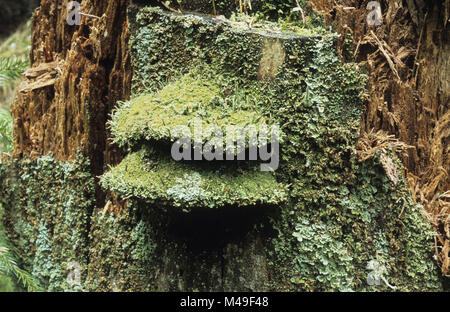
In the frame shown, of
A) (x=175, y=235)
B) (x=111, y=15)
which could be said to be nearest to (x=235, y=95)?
(x=175, y=235)

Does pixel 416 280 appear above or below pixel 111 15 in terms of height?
below

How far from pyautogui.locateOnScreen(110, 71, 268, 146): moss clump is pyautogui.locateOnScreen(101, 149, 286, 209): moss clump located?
0.55ft

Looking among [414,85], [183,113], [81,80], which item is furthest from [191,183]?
[414,85]

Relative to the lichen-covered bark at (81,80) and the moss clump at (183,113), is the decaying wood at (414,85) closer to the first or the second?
the moss clump at (183,113)

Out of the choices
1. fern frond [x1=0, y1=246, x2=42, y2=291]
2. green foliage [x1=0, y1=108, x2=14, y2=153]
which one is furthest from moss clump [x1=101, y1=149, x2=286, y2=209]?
green foliage [x1=0, y1=108, x2=14, y2=153]

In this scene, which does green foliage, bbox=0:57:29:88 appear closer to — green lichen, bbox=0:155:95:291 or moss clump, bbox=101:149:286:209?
green lichen, bbox=0:155:95:291

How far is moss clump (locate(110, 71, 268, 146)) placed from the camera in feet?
6.37

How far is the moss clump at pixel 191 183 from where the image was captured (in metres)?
1.90

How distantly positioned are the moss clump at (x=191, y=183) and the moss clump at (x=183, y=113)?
167 millimetres

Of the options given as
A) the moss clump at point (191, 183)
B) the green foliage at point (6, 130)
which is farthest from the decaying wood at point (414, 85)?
the green foliage at point (6, 130)

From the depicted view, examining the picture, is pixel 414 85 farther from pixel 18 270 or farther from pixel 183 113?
pixel 18 270
